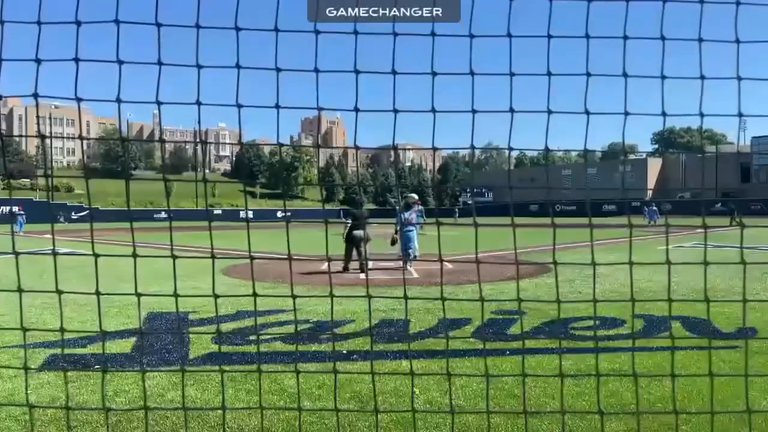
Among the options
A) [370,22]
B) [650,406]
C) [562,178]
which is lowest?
[650,406]

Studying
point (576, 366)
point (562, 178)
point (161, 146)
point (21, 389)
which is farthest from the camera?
point (562, 178)

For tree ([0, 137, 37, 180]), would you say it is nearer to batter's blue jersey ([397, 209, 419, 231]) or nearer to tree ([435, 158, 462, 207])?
tree ([435, 158, 462, 207])

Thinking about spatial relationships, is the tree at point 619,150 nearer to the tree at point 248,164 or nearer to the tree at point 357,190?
the tree at point 357,190

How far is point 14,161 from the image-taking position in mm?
4305

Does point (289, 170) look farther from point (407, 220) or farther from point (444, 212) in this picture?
point (407, 220)

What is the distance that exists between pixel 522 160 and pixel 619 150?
0.71 metres

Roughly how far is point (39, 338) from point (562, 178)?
441 cm

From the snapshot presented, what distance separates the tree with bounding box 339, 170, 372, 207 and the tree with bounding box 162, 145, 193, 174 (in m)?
0.90

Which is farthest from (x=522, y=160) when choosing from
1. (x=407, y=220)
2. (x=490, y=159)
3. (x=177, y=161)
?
(x=407, y=220)

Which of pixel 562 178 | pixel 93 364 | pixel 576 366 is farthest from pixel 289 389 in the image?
pixel 562 178

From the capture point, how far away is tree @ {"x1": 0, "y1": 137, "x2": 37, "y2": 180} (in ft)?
11.9

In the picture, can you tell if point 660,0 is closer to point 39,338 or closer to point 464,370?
point 464,370

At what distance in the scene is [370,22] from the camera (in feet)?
11.6

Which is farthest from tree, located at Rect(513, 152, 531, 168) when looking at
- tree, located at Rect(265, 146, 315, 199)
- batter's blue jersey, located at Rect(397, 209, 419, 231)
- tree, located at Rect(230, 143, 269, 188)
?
tree, located at Rect(230, 143, 269, 188)
